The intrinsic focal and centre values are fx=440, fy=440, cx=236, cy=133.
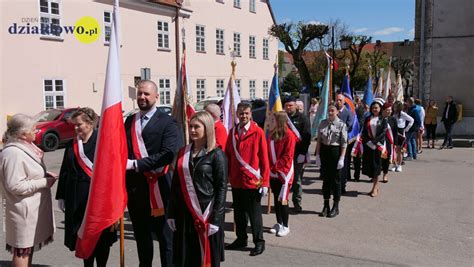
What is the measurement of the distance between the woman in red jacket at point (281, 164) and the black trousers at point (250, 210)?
0.60 m

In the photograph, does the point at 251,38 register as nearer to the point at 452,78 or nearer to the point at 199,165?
the point at 452,78

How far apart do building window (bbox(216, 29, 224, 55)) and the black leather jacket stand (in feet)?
98.3

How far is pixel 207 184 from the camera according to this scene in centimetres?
401

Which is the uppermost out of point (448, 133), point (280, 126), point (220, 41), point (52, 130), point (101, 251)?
point (220, 41)

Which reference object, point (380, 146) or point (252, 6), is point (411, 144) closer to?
point (380, 146)

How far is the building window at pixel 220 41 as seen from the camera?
33341mm

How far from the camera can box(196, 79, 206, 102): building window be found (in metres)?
31.7

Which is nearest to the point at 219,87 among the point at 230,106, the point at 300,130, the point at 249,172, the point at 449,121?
the point at 449,121

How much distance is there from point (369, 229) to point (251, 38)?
32502 mm

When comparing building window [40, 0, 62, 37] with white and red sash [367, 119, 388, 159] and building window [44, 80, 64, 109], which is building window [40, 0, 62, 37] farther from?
white and red sash [367, 119, 388, 159]

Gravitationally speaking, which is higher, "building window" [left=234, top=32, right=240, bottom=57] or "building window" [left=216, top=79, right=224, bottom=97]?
"building window" [left=234, top=32, right=240, bottom=57]

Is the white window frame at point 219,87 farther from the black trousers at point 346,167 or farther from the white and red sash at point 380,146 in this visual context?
the white and red sash at point 380,146

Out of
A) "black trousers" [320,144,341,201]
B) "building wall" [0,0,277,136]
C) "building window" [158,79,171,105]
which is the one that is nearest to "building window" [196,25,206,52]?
"building wall" [0,0,277,136]

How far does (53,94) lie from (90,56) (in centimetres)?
292
